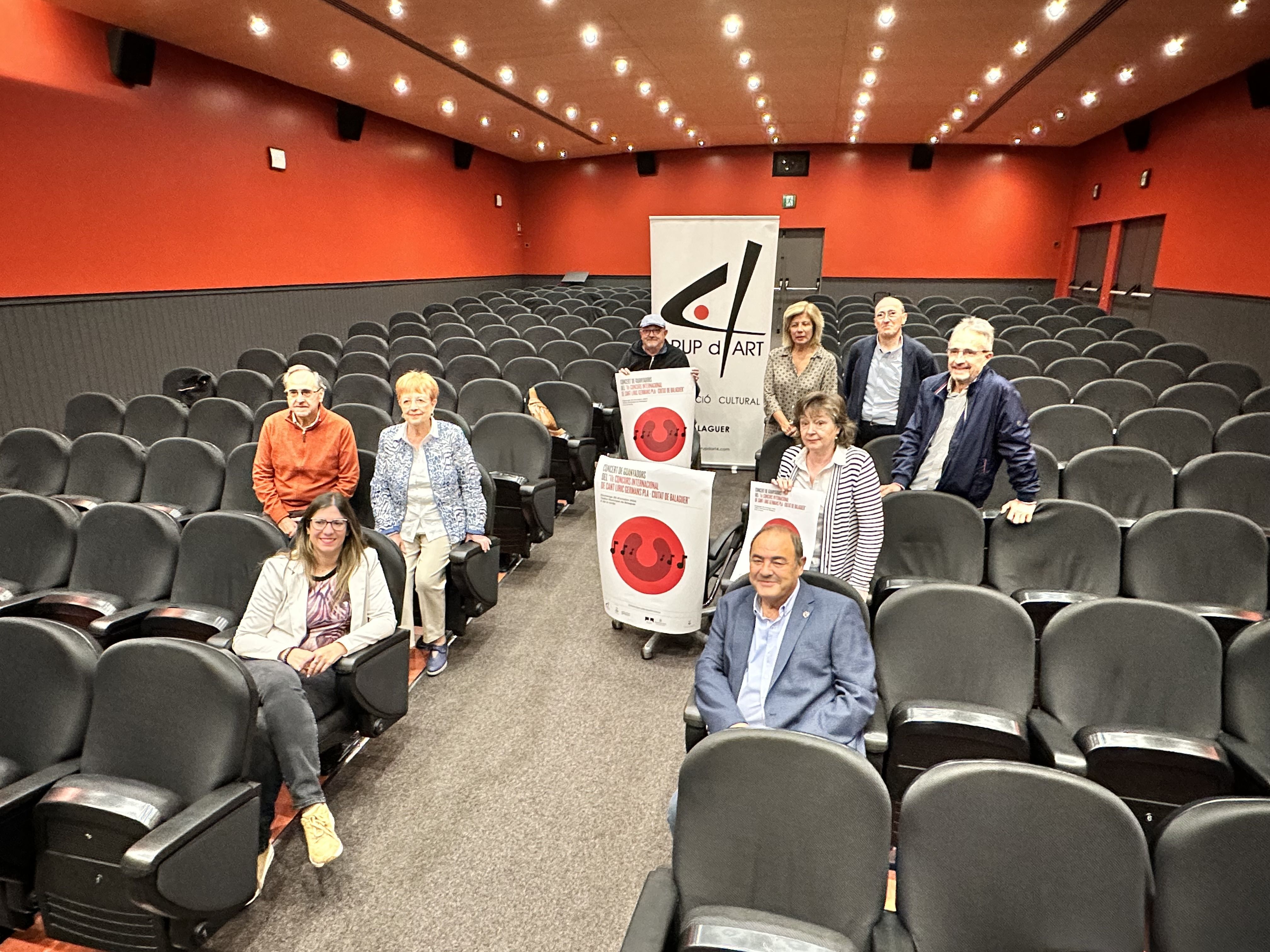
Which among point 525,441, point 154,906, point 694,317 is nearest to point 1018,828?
point 154,906

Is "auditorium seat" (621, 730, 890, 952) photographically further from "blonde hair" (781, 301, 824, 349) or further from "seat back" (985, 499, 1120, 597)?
"blonde hair" (781, 301, 824, 349)

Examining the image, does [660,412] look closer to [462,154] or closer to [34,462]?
[34,462]

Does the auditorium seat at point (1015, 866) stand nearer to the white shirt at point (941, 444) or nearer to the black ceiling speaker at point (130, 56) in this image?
the white shirt at point (941, 444)

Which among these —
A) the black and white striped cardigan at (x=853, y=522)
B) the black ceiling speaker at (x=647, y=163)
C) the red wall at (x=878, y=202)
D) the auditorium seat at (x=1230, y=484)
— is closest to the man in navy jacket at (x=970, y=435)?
the black and white striped cardigan at (x=853, y=522)

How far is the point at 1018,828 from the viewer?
4.88 feet

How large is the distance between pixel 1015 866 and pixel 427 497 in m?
2.75

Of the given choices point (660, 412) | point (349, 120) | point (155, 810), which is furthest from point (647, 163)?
point (155, 810)

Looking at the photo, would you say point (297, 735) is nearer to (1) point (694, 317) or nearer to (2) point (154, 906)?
(2) point (154, 906)

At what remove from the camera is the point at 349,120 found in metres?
10.5

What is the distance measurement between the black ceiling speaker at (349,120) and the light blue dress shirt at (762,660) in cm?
1100

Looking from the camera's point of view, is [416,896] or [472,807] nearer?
[416,896]

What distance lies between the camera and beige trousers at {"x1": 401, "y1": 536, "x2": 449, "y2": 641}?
3.39m

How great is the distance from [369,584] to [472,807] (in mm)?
911

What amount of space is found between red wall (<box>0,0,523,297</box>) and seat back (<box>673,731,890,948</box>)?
7659mm
